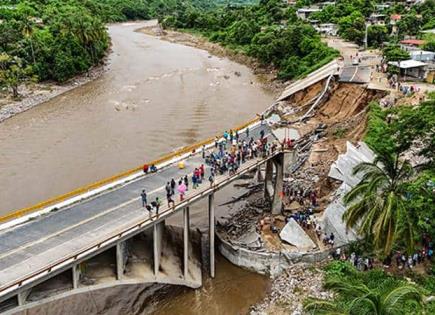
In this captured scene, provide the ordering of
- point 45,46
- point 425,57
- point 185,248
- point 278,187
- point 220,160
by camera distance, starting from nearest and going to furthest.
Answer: point 185,248 < point 220,160 < point 278,187 < point 425,57 < point 45,46

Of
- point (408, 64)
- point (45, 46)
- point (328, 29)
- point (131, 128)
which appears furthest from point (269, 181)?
point (328, 29)

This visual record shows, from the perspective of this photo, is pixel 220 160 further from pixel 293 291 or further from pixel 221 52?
pixel 221 52

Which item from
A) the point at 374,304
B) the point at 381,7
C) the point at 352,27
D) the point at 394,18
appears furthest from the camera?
the point at 381,7

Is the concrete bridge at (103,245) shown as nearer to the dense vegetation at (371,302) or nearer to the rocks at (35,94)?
the dense vegetation at (371,302)

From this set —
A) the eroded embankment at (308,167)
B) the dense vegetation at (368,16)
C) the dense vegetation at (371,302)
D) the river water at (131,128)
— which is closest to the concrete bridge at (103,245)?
the river water at (131,128)

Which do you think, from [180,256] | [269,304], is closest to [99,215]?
[180,256]

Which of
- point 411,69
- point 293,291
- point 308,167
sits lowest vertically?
point 293,291
